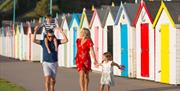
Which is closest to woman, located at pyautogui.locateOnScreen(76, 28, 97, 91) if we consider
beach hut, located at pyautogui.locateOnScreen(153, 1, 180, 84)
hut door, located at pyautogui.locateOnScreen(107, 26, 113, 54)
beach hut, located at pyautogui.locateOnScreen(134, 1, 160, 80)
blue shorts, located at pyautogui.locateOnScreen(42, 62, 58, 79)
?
blue shorts, located at pyautogui.locateOnScreen(42, 62, 58, 79)

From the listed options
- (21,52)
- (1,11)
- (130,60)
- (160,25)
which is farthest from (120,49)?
(1,11)

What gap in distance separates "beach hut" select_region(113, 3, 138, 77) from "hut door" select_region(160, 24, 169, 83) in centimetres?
280

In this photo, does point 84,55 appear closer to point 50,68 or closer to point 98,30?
point 50,68

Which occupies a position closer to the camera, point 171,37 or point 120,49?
point 171,37

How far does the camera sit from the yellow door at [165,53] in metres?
19.0

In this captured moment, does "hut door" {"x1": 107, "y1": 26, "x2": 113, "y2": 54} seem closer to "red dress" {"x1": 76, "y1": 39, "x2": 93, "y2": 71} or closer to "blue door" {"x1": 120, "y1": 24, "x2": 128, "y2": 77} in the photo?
"blue door" {"x1": 120, "y1": 24, "x2": 128, "y2": 77}

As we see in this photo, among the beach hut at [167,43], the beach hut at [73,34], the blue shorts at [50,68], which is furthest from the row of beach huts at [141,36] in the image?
the blue shorts at [50,68]

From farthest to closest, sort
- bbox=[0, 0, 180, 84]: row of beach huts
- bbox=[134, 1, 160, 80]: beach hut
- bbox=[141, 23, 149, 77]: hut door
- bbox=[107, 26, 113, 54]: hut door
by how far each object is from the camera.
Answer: bbox=[107, 26, 113, 54]: hut door, bbox=[141, 23, 149, 77]: hut door, bbox=[134, 1, 160, 80]: beach hut, bbox=[0, 0, 180, 84]: row of beach huts

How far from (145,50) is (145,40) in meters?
0.38

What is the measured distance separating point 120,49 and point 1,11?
238 ft

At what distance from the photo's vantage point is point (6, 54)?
61906mm

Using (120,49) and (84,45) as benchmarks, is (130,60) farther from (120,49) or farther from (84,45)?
(84,45)

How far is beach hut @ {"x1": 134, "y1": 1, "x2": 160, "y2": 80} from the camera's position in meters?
20.4

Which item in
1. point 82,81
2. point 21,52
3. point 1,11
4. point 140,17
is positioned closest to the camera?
point 82,81
